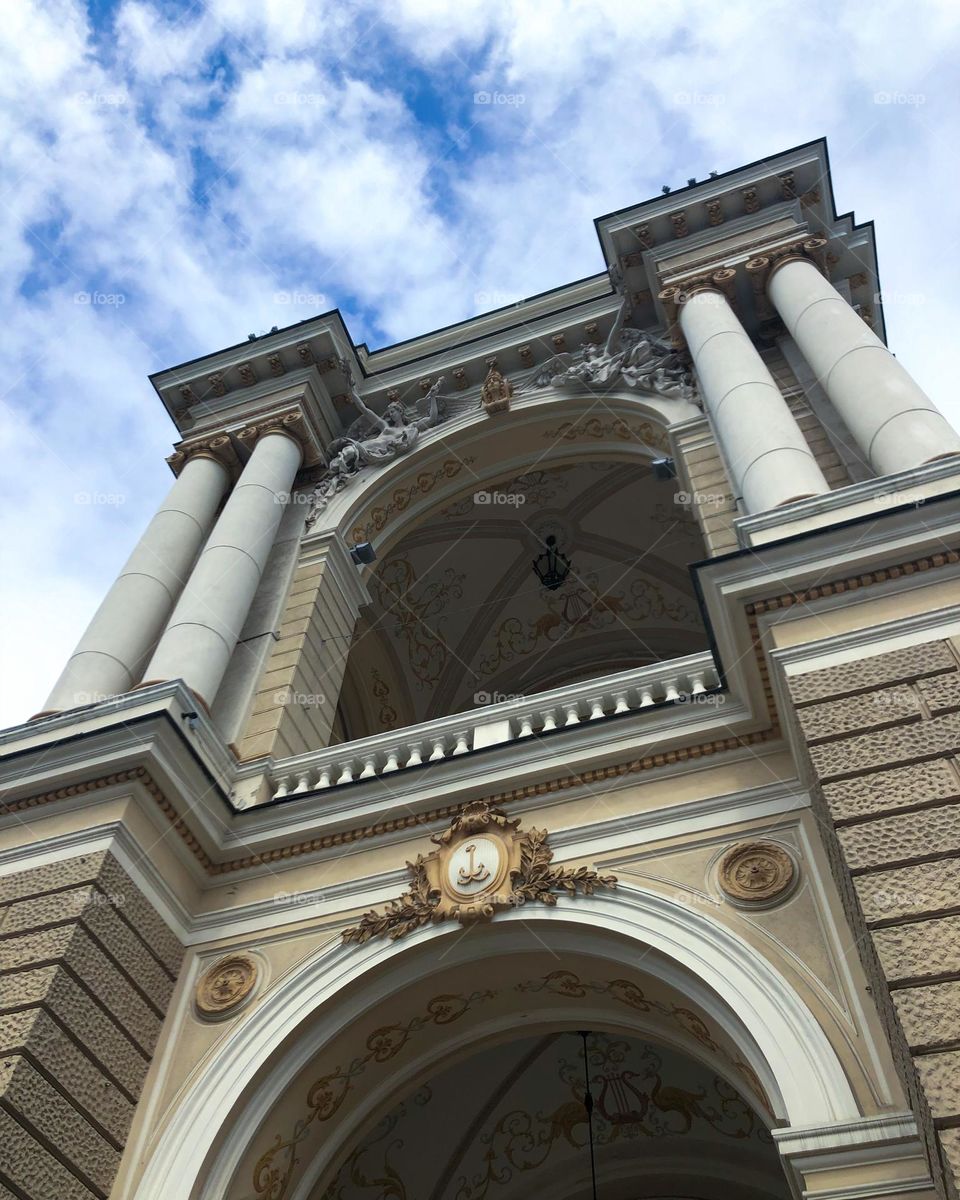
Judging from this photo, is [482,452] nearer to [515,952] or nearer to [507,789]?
[507,789]

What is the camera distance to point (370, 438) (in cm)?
1535

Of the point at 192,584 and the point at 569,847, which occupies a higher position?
the point at 192,584

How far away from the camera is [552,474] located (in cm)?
1753

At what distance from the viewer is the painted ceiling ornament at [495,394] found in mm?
14914

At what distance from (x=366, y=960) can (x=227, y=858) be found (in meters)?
1.80

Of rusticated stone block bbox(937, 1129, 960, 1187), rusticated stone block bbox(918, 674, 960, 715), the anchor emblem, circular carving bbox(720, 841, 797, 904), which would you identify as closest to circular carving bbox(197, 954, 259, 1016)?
the anchor emblem

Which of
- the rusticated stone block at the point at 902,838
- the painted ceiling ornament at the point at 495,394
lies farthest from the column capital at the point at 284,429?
the rusticated stone block at the point at 902,838

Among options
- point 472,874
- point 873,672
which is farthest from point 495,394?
point 873,672

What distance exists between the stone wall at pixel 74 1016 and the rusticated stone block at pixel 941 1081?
5041 millimetres

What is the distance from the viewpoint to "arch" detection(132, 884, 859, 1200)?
649cm

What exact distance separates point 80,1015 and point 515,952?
9.86 ft

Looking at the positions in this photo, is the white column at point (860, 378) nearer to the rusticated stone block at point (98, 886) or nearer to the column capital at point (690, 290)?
the column capital at point (690, 290)

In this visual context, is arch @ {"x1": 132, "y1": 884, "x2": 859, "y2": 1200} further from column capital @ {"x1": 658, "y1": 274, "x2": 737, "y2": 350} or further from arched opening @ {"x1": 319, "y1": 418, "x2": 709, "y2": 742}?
arched opening @ {"x1": 319, "y1": 418, "x2": 709, "y2": 742}

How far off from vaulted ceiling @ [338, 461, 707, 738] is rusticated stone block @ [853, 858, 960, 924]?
1129 centimetres
